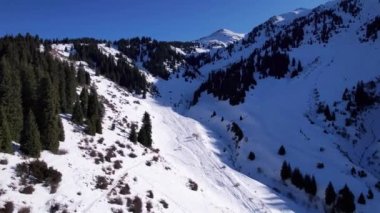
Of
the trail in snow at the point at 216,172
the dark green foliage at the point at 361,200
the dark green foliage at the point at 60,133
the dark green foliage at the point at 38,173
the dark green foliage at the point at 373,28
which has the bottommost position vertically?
the dark green foliage at the point at 361,200

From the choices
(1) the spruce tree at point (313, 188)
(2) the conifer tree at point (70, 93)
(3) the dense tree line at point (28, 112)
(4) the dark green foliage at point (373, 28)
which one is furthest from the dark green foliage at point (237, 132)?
(4) the dark green foliage at point (373, 28)

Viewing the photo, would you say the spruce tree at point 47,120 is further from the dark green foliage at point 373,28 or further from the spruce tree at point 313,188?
the dark green foliage at point 373,28

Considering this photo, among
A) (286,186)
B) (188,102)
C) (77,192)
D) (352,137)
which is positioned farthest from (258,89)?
(77,192)

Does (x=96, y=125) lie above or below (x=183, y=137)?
above

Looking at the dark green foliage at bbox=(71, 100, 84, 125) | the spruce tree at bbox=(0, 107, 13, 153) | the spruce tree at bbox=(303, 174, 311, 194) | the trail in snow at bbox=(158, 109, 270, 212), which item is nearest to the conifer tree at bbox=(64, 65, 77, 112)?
the dark green foliage at bbox=(71, 100, 84, 125)

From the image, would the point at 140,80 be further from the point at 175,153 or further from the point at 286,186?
the point at 286,186

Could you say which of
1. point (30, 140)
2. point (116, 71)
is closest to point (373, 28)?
point (116, 71)

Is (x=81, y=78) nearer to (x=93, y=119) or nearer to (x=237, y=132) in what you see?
(x=237, y=132)
